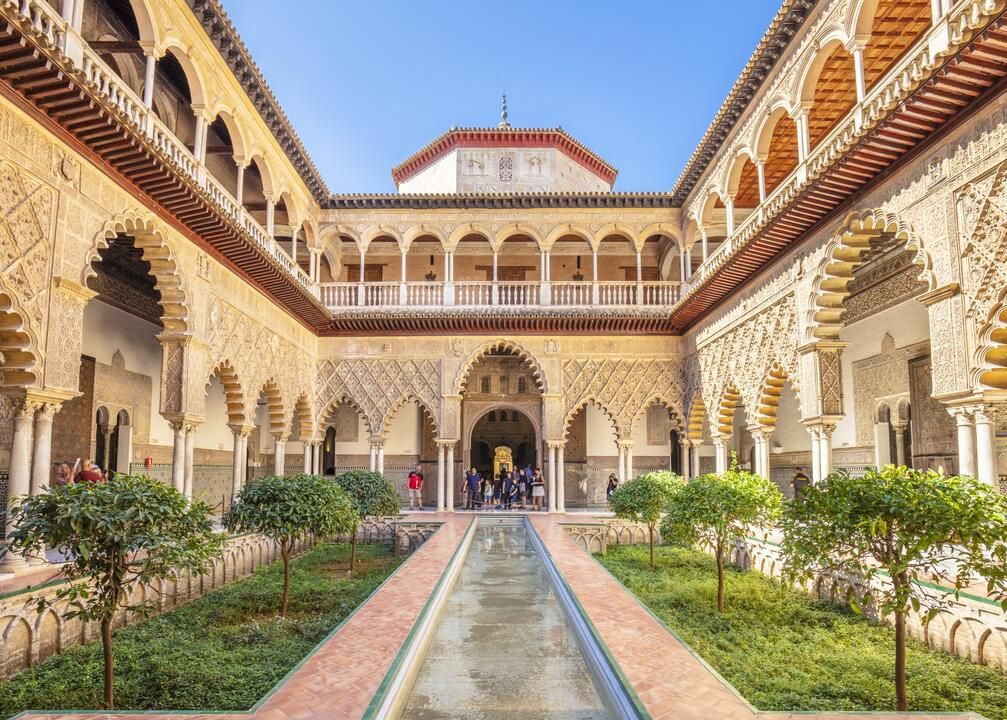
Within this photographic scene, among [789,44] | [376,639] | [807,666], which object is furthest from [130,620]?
[789,44]

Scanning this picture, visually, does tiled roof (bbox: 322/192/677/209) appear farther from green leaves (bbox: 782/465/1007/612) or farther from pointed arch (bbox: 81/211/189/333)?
green leaves (bbox: 782/465/1007/612)

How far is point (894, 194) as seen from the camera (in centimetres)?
756

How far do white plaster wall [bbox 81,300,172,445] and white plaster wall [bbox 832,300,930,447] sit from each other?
37.0 ft

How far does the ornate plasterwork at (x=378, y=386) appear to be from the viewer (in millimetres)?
15812

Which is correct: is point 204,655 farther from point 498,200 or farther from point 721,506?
point 498,200

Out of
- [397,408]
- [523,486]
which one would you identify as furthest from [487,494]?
[397,408]

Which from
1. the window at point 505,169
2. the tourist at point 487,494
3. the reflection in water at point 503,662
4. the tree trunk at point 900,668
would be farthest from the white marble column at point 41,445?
the window at point 505,169

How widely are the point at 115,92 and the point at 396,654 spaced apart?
644 centimetres

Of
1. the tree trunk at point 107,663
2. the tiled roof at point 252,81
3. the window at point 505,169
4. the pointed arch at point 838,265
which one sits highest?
the window at point 505,169

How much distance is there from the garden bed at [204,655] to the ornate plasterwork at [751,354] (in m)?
6.56

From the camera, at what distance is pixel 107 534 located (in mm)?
4230

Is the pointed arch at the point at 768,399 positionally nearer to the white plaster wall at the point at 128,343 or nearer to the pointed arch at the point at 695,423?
the pointed arch at the point at 695,423

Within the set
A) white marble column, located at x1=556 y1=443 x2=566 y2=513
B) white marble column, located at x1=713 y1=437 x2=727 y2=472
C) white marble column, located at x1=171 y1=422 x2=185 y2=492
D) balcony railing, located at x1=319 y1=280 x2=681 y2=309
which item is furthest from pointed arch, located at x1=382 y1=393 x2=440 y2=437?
white marble column, located at x1=171 y1=422 x2=185 y2=492

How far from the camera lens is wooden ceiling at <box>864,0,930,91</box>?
826 cm
